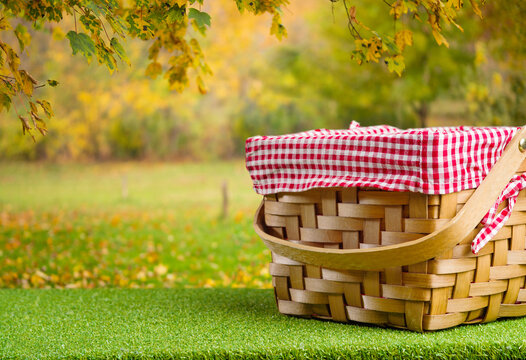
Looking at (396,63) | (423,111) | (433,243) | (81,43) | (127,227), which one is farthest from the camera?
(423,111)

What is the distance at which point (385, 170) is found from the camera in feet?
7.13

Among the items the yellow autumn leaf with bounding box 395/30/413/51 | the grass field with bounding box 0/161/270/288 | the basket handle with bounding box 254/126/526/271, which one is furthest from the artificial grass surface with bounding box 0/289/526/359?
the grass field with bounding box 0/161/270/288

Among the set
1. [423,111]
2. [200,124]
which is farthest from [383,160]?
[200,124]

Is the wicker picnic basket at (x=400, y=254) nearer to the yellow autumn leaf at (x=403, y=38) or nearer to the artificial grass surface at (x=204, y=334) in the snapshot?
the artificial grass surface at (x=204, y=334)

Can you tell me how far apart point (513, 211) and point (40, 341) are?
1735mm

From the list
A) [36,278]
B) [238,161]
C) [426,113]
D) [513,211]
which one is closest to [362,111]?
[426,113]

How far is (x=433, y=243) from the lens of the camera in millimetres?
2096

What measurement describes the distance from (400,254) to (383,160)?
0.31m

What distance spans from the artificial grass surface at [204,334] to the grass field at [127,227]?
5.07ft

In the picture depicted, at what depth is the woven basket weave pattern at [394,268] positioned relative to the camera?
7.13 ft

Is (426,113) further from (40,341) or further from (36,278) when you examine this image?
(40,341)

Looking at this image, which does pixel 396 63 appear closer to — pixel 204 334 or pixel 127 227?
pixel 204 334

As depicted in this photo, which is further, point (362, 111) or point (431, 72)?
point (362, 111)

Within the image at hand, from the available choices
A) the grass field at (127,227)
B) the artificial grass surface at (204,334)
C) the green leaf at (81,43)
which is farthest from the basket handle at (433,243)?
the grass field at (127,227)
